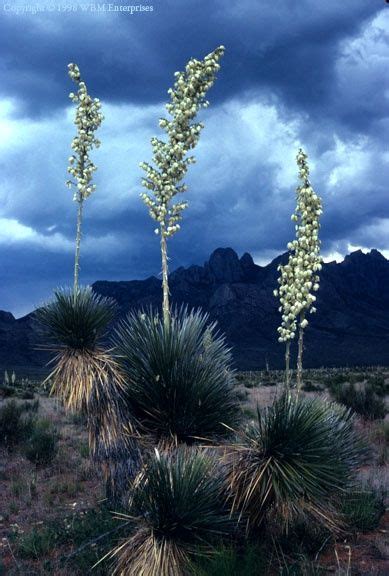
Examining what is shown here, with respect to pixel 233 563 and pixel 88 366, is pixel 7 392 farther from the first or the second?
pixel 233 563

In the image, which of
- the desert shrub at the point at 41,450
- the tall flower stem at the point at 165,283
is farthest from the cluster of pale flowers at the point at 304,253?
the desert shrub at the point at 41,450

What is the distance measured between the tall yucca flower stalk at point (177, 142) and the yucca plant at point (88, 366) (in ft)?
6.65

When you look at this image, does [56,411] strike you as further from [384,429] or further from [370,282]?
[370,282]

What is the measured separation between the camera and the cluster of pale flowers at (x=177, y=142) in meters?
9.71

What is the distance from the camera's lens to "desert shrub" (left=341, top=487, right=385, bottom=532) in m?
7.92

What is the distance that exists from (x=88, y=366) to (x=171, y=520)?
222 cm

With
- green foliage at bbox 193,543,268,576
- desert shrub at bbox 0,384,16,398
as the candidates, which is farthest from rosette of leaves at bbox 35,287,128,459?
desert shrub at bbox 0,384,16,398

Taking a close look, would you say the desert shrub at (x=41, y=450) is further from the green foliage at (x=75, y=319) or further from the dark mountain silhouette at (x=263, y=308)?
the dark mountain silhouette at (x=263, y=308)

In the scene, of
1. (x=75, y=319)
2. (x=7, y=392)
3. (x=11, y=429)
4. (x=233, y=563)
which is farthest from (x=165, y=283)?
(x=7, y=392)

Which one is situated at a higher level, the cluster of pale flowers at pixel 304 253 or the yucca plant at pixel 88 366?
the cluster of pale flowers at pixel 304 253

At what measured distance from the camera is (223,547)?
6.27 meters

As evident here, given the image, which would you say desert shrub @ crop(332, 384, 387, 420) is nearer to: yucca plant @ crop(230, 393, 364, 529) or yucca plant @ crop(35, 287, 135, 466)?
yucca plant @ crop(230, 393, 364, 529)

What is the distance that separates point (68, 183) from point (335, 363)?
72.4 meters

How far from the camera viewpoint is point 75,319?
7.88 m
